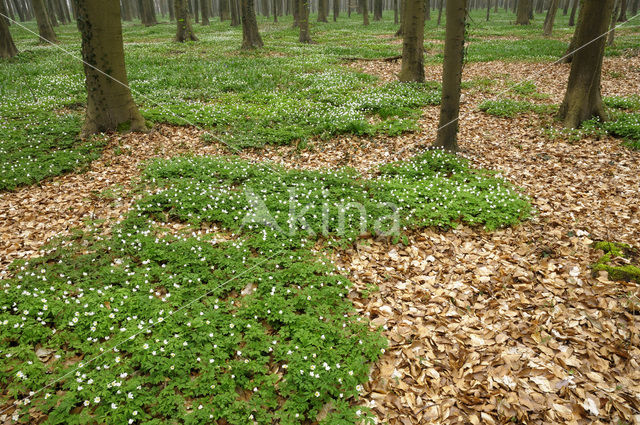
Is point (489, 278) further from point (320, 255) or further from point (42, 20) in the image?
point (42, 20)

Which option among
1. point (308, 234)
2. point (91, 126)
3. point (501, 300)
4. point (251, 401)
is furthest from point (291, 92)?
point (251, 401)

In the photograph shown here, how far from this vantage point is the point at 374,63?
65.5ft

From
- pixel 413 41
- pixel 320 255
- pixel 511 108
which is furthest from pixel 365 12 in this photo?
pixel 320 255

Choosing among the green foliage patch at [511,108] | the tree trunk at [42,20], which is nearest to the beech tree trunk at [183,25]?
the tree trunk at [42,20]

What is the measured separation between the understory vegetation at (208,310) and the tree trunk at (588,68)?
16.8ft

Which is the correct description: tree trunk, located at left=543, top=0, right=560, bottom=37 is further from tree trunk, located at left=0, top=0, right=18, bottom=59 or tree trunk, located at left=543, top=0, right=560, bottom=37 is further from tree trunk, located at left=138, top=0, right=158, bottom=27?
tree trunk, located at left=138, top=0, right=158, bottom=27

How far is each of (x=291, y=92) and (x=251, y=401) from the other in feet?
41.7

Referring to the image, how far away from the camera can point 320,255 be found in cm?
591

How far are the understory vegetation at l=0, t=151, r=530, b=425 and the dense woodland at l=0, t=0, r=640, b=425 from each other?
0.03 m

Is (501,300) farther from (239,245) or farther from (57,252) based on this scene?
(57,252)

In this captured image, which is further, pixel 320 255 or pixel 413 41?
pixel 413 41

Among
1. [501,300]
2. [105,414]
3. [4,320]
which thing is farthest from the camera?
[501,300]

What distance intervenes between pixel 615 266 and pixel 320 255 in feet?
14.7

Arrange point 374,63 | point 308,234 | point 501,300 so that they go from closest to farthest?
point 501,300 < point 308,234 < point 374,63
